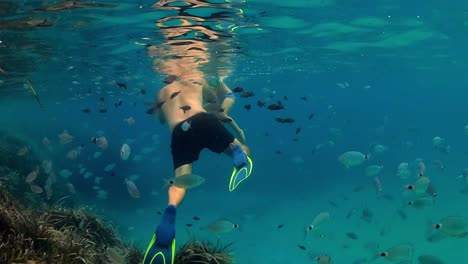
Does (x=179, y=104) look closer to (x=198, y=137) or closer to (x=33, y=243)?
(x=198, y=137)

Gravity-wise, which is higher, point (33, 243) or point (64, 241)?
point (33, 243)

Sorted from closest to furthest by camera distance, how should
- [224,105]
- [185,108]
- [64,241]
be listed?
[64,241], [185,108], [224,105]

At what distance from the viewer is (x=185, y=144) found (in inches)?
358

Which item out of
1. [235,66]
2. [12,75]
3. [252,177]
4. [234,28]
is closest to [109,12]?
[234,28]

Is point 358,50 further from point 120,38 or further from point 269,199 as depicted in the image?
point 120,38

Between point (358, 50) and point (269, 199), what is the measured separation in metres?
13.4

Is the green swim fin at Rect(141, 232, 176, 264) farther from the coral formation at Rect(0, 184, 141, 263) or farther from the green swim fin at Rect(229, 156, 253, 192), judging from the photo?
the green swim fin at Rect(229, 156, 253, 192)

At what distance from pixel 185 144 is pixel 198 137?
38 centimetres

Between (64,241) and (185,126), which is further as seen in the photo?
(185,126)

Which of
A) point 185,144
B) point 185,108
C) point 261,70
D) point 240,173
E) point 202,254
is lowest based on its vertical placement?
point 261,70

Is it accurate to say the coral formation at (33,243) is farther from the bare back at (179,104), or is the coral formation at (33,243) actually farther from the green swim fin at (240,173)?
the bare back at (179,104)

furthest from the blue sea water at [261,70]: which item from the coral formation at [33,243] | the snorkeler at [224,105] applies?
the coral formation at [33,243]

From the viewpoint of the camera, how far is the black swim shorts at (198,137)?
8.93 meters

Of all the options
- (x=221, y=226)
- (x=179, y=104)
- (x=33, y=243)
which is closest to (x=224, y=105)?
(x=179, y=104)
